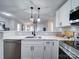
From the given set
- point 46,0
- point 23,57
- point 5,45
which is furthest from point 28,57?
point 46,0

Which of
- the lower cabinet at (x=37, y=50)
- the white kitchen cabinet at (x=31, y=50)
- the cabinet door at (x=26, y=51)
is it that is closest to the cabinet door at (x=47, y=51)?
the lower cabinet at (x=37, y=50)

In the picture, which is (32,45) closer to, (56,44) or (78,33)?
(56,44)

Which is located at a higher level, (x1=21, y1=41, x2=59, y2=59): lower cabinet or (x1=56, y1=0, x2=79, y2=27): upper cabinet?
(x1=56, y1=0, x2=79, y2=27): upper cabinet

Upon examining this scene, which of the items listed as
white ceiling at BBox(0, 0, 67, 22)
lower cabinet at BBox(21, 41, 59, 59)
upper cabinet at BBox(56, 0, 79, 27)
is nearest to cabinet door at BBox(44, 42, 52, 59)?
lower cabinet at BBox(21, 41, 59, 59)

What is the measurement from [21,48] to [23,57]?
26 cm

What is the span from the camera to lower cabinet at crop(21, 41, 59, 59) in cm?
284

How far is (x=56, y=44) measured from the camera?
2.81m

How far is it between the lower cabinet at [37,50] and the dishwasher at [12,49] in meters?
0.21

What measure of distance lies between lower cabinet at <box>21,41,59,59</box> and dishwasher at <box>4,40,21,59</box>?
0.21m

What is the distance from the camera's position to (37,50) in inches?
112

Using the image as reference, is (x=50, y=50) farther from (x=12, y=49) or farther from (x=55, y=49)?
(x=12, y=49)

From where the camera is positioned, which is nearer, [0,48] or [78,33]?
[78,33]

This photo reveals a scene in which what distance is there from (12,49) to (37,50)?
0.76 metres

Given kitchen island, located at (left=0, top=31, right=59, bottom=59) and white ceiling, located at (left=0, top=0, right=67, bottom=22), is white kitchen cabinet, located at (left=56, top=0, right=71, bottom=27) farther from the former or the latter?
kitchen island, located at (left=0, top=31, right=59, bottom=59)
